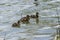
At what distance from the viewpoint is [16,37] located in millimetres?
9461

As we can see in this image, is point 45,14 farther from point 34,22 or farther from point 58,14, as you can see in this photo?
point 34,22

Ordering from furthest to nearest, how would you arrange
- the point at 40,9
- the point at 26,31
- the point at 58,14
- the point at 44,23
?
the point at 40,9
the point at 58,14
the point at 44,23
the point at 26,31

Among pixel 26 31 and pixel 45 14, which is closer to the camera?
pixel 26 31

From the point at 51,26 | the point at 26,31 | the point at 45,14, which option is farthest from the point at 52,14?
the point at 26,31

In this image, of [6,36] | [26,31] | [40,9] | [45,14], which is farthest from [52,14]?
[6,36]

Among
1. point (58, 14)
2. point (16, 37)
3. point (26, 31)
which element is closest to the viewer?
point (16, 37)

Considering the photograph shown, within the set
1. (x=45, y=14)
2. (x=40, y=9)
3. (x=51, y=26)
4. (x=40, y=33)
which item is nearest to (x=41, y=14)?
(x=45, y=14)

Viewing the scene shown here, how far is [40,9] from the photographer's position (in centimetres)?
1490

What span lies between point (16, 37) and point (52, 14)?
4.43m

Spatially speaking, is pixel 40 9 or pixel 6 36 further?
pixel 40 9

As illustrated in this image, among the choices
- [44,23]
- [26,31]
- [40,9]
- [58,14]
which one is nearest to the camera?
[26,31]

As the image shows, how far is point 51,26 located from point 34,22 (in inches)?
43.7

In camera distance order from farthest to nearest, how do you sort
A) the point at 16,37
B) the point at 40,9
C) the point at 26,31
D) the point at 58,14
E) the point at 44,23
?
1. the point at 40,9
2. the point at 58,14
3. the point at 44,23
4. the point at 26,31
5. the point at 16,37

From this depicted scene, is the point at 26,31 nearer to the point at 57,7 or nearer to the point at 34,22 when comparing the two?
the point at 34,22
